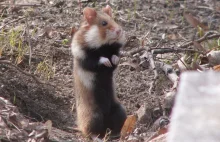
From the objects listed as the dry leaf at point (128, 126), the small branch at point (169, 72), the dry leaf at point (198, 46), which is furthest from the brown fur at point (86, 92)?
the dry leaf at point (198, 46)

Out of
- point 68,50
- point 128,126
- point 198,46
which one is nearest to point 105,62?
point 128,126

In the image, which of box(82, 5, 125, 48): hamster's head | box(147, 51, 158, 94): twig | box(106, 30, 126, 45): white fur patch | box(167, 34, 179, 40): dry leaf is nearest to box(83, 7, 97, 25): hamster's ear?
box(82, 5, 125, 48): hamster's head

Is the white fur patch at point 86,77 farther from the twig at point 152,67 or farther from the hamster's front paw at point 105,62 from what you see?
the twig at point 152,67

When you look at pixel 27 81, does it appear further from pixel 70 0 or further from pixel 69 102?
pixel 70 0

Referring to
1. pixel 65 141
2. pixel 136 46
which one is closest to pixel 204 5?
pixel 136 46

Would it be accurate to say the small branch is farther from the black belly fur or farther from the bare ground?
the black belly fur

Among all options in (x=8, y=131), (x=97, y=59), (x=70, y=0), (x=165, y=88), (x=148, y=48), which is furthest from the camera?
(x=70, y=0)

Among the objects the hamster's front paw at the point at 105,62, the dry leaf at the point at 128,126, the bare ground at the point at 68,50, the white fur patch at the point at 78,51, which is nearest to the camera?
the dry leaf at the point at 128,126

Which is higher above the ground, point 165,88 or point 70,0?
point 70,0

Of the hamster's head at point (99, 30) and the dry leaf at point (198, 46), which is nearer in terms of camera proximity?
the hamster's head at point (99, 30)
